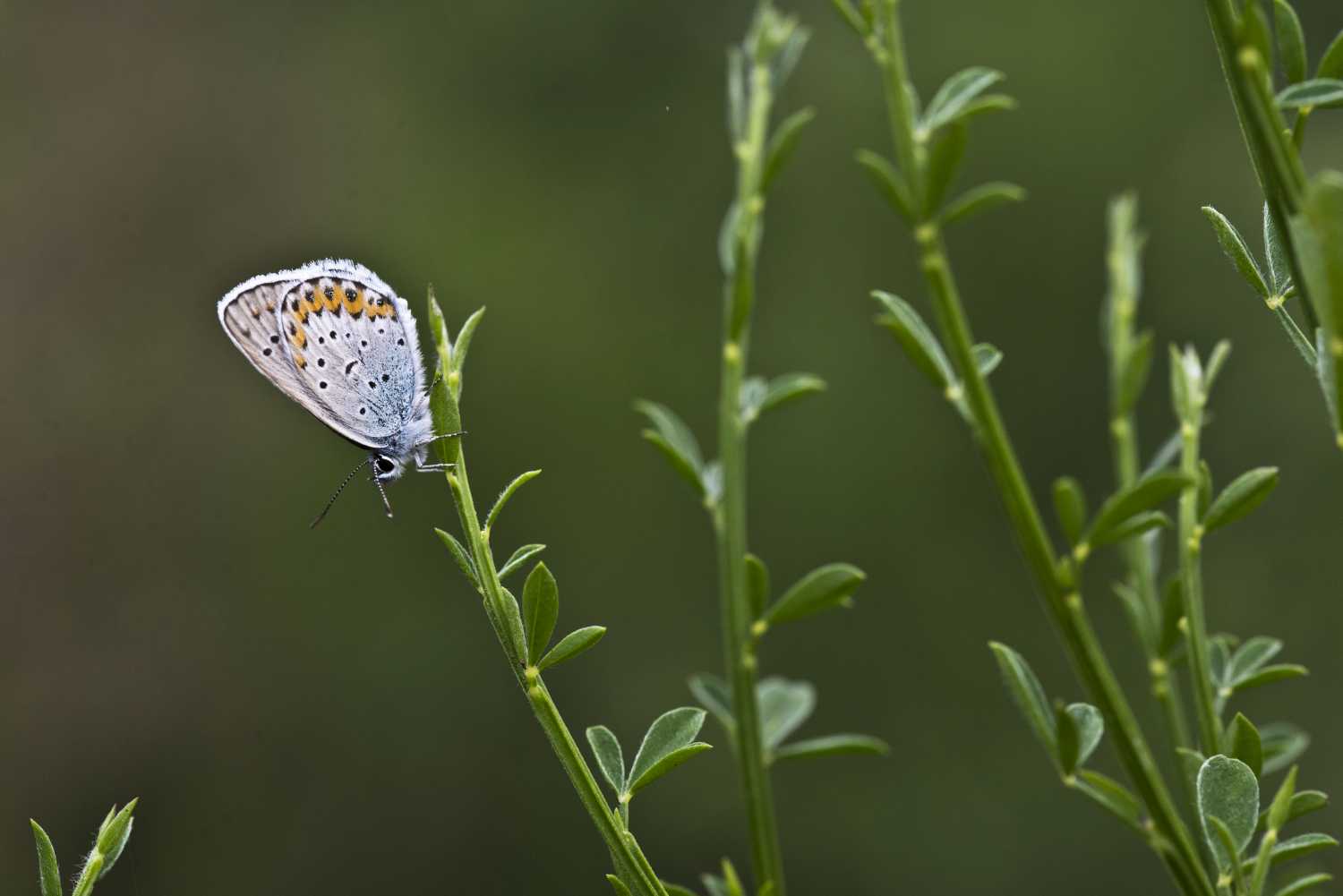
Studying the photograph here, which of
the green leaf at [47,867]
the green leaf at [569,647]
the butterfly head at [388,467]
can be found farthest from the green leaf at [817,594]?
the butterfly head at [388,467]

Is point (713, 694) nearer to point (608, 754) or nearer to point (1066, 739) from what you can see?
point (608, 754)

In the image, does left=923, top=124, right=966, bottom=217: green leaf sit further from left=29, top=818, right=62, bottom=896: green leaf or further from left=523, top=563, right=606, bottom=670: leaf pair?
left=29, top=818, right=62, bottom=896: green leaf

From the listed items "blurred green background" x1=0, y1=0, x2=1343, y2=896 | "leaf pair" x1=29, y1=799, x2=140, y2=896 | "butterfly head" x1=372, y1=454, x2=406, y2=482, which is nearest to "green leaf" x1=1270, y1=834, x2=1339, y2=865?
"leaf pair" x1=29, y1=799, x2=140, y2=896

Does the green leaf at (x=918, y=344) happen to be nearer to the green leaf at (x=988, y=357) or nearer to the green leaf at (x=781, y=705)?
the green leaf at (x=988, y=357)

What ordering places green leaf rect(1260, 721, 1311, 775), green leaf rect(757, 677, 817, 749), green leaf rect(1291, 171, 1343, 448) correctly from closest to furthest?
green leaf rect(1291, 171, 1343, 448) < green leaf rect(1260, 721, 1311, 775) < green leaf rect(757, 677, 817, 749)

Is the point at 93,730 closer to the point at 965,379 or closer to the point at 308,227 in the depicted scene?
the point at 308,227
